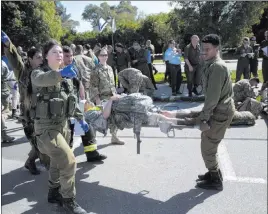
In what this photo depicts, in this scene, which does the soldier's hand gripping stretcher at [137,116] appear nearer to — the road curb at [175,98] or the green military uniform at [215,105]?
the green military uniform at [215,105]

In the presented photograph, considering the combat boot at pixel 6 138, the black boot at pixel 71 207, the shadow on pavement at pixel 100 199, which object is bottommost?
the shadow on pavement at pixel 100 199

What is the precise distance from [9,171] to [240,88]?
521 centimetres

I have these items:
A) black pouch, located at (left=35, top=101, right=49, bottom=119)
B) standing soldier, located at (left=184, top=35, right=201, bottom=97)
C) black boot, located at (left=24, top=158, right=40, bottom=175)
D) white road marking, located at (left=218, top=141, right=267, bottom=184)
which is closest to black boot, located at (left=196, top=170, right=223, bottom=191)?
white road marking, located at (left=218, top=141, right=267, bottom=184)

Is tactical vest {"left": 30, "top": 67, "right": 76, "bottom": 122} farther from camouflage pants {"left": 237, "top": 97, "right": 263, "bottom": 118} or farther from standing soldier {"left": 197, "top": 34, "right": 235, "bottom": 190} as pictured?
camouflage pants {"left": 237, "top": 97, "right": 263, "bottom": 118}

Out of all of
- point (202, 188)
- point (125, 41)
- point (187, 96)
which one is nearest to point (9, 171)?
point (202, 188)

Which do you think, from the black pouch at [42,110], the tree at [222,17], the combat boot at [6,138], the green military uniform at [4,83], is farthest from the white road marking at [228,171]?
the tree at [222,17]

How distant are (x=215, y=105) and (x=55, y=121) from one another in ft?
6.02

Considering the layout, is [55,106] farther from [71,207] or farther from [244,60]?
[244,60]

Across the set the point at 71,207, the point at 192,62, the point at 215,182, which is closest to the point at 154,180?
the point at 215,182

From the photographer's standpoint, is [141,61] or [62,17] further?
[62,17]

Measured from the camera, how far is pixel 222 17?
42.2ft

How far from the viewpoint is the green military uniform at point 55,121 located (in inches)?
142

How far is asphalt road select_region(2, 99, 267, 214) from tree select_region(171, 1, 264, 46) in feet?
24.0

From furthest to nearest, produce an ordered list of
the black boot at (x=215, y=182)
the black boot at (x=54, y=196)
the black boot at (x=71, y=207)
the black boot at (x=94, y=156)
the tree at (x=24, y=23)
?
the tree at (x=24, y=23) → the black boot at (x=94, y=156) → the black boot at (x=215, y=182) → the black boot at (x=54, y=196) → the black boot at (x=71, y=207)
